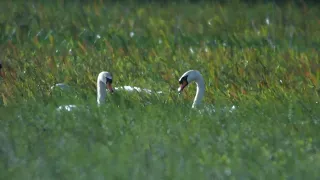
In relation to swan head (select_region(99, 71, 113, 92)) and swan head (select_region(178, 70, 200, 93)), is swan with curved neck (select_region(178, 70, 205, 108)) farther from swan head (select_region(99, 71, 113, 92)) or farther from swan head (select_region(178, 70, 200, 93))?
swan head (select_region(99, 71, 113, 92))

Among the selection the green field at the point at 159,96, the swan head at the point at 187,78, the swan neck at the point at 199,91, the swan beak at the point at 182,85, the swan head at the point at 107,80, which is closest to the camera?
the green field at the point at 159,96

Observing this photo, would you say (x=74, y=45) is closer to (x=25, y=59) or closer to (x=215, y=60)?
(x=25, y=59)

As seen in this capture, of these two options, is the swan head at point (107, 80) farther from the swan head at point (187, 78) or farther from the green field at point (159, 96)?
the swan head at point (187, 78)

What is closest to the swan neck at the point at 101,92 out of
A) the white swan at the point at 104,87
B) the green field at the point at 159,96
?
the white swan at the point at 104,87

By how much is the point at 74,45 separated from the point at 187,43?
62.6 inches

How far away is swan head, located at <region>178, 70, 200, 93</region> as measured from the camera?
11750 mm

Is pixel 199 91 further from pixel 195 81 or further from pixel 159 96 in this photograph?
pixel 159 96

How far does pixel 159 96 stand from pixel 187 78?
20.2 inches

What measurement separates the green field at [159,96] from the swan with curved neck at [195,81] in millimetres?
118

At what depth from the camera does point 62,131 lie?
974 centimetres

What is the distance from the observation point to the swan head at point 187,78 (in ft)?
38.5

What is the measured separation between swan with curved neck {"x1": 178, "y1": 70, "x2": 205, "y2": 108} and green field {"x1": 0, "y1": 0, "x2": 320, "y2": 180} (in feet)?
0.39

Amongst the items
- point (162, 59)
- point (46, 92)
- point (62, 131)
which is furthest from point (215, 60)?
point (62, 131)

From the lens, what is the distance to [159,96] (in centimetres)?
1146
